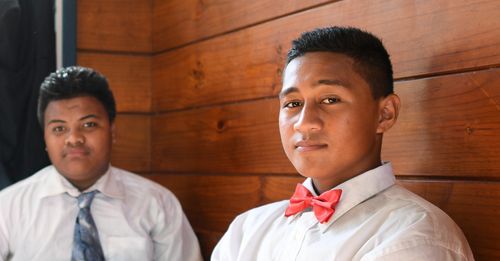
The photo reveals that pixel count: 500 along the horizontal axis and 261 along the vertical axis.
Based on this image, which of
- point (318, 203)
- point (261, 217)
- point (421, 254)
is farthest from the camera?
point (261, 217)

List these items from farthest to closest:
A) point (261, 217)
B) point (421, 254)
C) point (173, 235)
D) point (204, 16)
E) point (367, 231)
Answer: point (204, 16), point (173, 235), point (261, 217), point (367, 231), point (421, 254)

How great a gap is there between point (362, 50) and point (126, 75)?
4.23 ft

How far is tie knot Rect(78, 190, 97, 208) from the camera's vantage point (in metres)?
2.20

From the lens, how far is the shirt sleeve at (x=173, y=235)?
228 centimetres

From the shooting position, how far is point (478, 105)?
1.51 m

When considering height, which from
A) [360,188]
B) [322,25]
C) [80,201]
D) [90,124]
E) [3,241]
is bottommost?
[3,241]

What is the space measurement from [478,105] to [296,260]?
49 cm

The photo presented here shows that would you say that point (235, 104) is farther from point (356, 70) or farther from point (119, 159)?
point (356, 70)

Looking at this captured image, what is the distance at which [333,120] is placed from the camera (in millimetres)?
1475

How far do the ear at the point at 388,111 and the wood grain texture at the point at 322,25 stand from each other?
0.47 ft

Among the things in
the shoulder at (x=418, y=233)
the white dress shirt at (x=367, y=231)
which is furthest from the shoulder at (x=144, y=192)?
the shoulder at (x=418, y=233)

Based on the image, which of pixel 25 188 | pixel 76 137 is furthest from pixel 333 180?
pixel 25 188

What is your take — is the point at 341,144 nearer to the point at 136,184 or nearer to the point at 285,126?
the point at 285,126

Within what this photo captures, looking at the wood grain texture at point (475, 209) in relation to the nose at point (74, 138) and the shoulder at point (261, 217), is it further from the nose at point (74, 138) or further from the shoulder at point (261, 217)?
the nose at point (74, 138)
